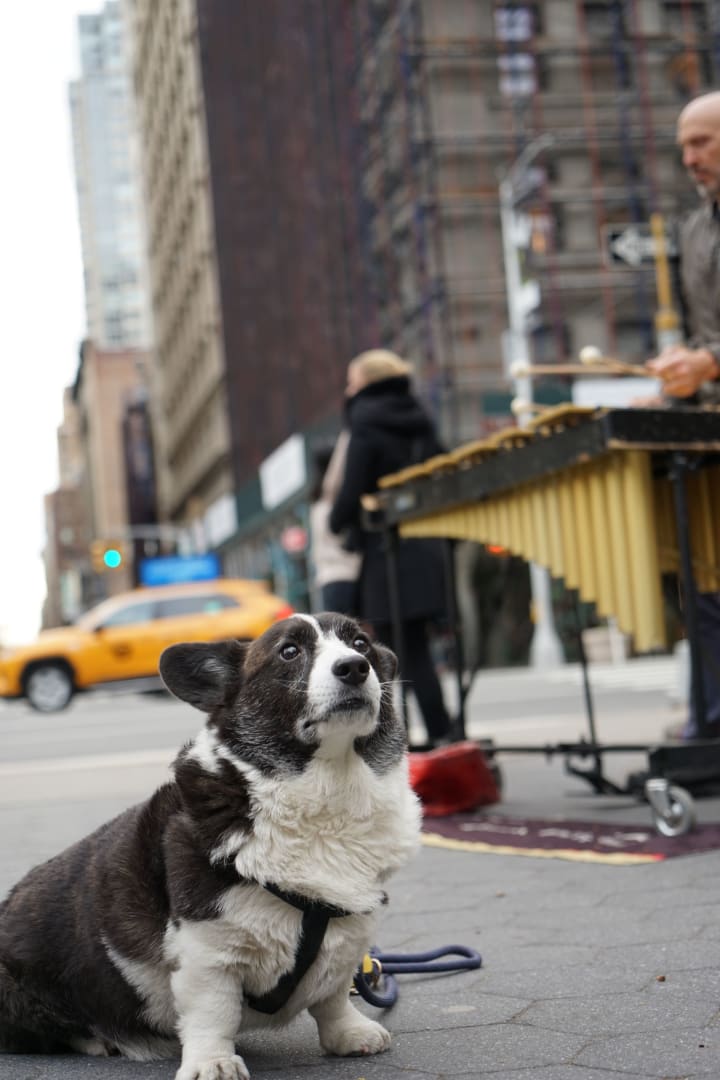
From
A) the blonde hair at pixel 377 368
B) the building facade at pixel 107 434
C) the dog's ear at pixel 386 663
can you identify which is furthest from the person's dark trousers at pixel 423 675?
the building facade at pixel 107 434

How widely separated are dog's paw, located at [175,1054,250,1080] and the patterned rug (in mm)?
2670

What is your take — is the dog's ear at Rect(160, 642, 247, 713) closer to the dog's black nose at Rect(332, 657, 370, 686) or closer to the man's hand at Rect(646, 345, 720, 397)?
the dog's black nose at Rect(332, 657, 370, 686)

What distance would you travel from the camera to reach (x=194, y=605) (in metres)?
26.9

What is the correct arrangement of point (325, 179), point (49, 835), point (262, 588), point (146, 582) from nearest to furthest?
point (49, 835) → point (262, 588) → point (325, 179) → point (146, 582)

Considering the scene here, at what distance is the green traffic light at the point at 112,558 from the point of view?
4888 centimetres

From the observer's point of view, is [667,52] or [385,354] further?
[667,52]

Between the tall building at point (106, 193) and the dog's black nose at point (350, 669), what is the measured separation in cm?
18141

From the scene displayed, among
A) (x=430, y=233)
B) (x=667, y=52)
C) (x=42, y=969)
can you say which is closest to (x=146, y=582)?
(x=430, y=233)

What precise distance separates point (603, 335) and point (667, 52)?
7.15m

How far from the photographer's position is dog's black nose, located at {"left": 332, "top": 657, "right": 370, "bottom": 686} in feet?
9.56

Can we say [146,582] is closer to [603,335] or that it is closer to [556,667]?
[603,335]

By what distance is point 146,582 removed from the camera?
55.3m

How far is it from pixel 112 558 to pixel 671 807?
145ft

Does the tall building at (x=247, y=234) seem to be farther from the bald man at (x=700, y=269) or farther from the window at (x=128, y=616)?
the bald man at (x=700, y=269)
